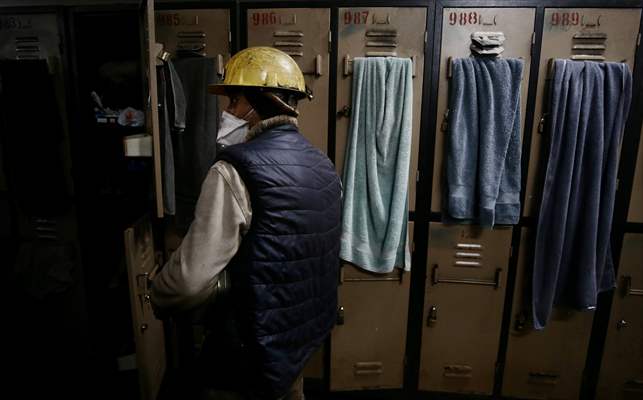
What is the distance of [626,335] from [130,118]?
2.90 meters

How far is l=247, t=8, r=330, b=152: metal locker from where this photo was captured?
6.26 ft

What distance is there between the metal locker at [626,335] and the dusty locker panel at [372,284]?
109 centimetres

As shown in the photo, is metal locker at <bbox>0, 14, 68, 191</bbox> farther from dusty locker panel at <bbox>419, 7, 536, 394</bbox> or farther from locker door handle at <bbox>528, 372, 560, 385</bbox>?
locker door handle at <bbox>528, 372, 560, 385</bbox>

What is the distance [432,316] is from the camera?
2.13 meters

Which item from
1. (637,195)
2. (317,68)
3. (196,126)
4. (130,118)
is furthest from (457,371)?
(130,118)

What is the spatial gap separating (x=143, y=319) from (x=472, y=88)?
1.92m

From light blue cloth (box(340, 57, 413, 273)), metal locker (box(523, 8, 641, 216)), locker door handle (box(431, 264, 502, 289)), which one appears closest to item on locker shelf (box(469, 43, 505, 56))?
metal locker (box(523, 8, 641, 216))

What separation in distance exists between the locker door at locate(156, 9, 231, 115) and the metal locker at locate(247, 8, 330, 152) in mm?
136

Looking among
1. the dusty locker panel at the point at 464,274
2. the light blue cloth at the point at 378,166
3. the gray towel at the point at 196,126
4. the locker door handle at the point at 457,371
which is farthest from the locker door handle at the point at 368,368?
the gray towel at the point at 196,126

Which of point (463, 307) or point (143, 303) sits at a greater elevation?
point (143, 303)

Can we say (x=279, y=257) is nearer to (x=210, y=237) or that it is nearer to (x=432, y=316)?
(x=210, y=237)

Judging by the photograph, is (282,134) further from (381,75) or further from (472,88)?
(472,88)

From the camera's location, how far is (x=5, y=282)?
2578mm

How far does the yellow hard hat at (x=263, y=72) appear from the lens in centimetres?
130
